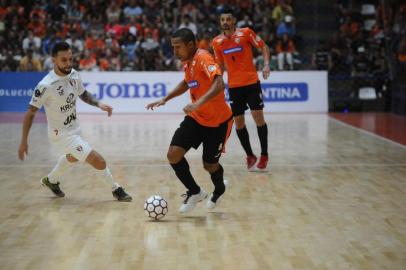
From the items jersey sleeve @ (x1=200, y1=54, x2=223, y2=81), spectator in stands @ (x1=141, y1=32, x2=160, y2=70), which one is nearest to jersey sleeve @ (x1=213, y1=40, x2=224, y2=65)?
jersey sleeve @ (x1=200, y1=54, x2=223, y2=81)

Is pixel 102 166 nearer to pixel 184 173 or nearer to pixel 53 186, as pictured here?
pixel 53 186

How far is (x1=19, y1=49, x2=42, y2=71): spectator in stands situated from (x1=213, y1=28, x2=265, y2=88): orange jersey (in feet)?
42.3

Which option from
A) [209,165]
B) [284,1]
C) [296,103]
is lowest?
[296,103]

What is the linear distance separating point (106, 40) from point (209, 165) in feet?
54.7

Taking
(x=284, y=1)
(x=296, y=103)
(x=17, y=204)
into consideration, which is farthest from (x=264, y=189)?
(x=284, y=1)

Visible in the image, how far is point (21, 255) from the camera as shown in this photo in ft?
18.2

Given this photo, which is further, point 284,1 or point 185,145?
point 284,1

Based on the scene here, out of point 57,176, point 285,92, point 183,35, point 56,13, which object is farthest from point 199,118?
point 56,13

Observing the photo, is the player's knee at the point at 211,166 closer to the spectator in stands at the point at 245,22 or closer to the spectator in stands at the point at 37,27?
the spectator in stands at the point at 245,22

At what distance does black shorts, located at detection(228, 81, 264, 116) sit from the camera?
10172mm

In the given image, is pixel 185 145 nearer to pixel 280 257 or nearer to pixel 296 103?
pixel 280 257

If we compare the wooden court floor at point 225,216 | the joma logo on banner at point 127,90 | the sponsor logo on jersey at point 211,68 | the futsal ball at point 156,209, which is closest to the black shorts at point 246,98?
the wooden court floor at point 225,216

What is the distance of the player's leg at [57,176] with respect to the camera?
8.06 meters

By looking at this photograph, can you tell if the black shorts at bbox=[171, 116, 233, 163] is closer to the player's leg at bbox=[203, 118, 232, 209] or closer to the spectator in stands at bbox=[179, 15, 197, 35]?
the player's leg at bbox=[203, 118, 232, 209]
